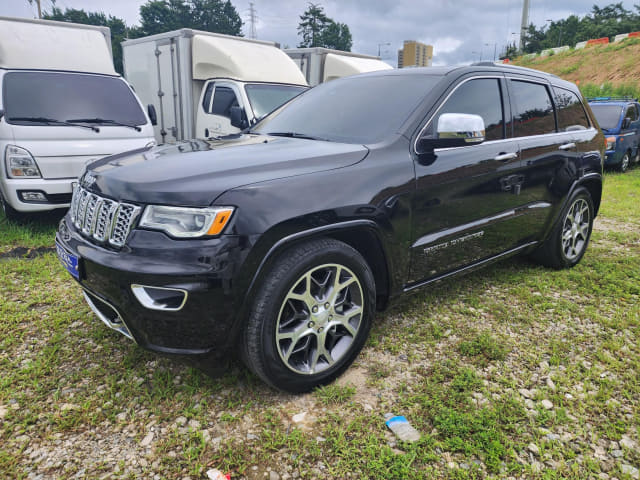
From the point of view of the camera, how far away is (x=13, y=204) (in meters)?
4.76

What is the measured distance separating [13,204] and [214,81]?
4.24 meters

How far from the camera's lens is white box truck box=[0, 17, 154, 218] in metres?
4.80

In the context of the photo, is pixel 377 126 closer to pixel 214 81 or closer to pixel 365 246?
pixel 365 246

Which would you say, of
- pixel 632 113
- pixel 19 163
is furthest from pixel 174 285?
pixel 632 113

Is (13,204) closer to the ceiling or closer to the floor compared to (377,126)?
closer to the floor

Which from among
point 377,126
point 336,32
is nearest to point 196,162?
point 377,126

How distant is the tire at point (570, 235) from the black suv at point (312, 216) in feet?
1.61

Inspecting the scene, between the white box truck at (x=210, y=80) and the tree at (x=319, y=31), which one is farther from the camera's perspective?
the tree at (x=319, y=31)

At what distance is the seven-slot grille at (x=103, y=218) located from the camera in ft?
6.80

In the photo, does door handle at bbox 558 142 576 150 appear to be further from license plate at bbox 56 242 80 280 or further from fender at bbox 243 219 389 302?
license plate at bbox 56 242 80 280

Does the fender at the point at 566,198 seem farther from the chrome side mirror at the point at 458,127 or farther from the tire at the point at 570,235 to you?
the chrome side mirror at the point at 458,127

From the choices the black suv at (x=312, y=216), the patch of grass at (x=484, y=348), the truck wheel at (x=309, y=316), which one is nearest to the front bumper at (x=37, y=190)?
the black suv at (x=312, y=216)

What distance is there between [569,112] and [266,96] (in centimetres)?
500

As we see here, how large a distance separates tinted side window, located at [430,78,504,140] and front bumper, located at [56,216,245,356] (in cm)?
177
